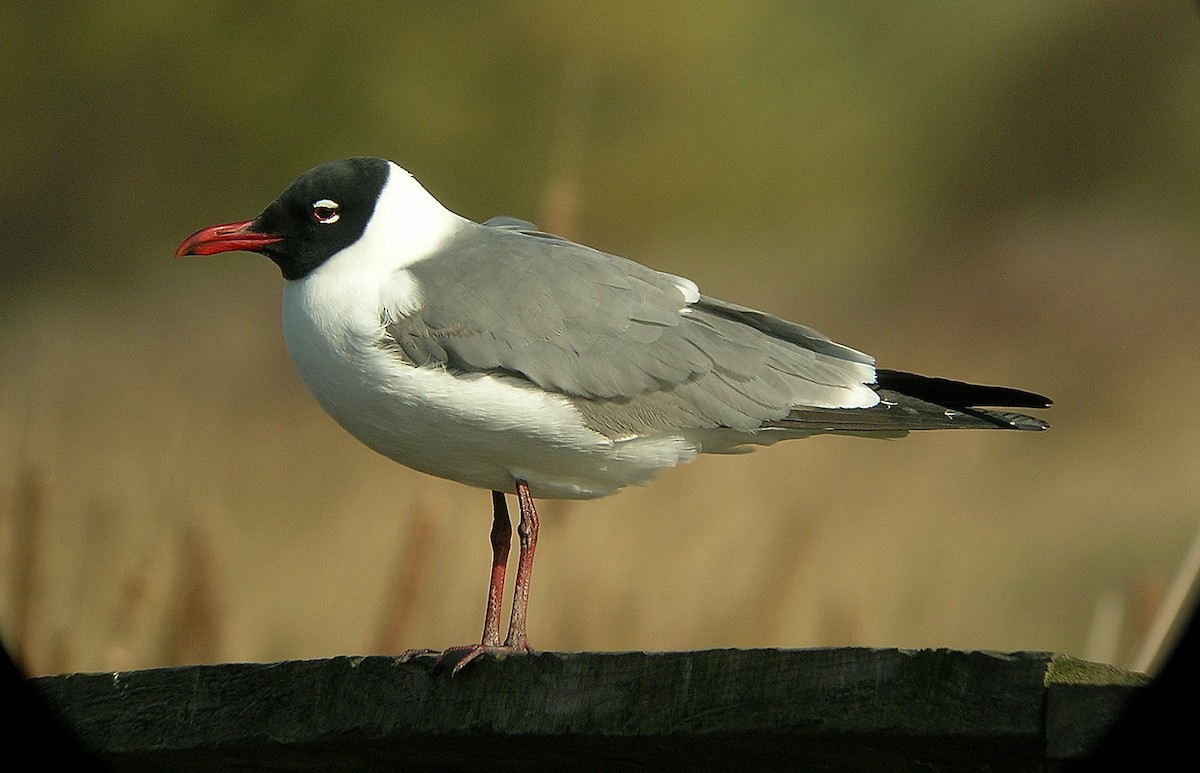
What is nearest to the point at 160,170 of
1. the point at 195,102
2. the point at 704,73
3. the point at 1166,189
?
the point at 195,102

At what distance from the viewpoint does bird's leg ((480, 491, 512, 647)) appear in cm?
251

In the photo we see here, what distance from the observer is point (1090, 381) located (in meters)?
5.97

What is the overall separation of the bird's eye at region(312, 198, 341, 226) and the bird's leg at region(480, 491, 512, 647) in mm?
597

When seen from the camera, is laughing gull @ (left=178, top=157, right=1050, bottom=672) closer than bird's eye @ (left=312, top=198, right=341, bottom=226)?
Yes

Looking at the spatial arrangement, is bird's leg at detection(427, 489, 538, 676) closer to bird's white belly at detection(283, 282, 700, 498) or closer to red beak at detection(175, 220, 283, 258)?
bird's white belly at detection(283, 282, 700, 498)

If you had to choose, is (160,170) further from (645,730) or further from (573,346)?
(645,730)

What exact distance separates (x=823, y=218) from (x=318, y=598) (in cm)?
462

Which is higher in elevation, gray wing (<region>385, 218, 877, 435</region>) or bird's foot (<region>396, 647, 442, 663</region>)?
gray wing (<region>385, 218, 877, 435</region>)

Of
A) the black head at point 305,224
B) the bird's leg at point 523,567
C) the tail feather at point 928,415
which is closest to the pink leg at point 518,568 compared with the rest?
the bird's leg at point 523,567

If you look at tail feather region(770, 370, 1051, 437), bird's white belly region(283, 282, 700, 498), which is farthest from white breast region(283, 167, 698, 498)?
tail feather region(770, 370, 1051, 437)

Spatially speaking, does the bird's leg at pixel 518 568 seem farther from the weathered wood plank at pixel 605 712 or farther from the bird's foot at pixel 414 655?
the weathered wood plank at pixel 605 712

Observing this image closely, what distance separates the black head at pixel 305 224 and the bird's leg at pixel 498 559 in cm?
57

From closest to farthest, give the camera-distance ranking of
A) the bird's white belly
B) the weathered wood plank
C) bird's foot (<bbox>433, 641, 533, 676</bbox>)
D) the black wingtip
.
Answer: the weathered wood plank, bird's foot (<bbox>433, 641, 533, 676</bbox>), the bird's white belly, the black wingtip

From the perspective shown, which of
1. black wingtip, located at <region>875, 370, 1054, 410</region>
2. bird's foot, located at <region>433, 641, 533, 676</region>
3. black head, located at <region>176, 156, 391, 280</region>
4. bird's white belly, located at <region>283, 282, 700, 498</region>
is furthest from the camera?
black head, located at <region>176, 156, 391, 280</region>
